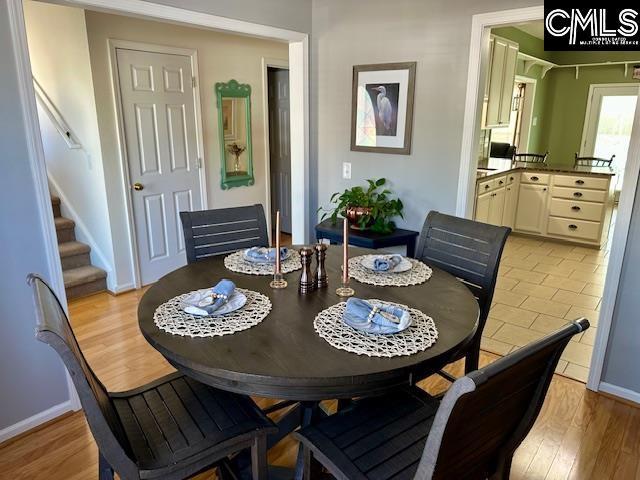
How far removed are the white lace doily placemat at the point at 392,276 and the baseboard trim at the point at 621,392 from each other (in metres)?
1.32

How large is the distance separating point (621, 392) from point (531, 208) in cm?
327

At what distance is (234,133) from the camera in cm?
452

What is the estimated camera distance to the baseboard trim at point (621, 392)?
7.75 feet

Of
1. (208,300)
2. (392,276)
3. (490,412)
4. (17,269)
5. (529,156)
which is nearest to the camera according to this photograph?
(490,412)

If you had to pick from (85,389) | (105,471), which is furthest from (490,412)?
(105,471)

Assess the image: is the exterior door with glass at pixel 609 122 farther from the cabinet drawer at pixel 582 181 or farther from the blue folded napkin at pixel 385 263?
the blue folded napkin at pixel 385 263

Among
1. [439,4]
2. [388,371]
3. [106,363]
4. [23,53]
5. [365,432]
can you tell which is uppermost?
[439,4]

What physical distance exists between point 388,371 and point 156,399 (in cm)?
82

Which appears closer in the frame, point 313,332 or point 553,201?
point 313,332

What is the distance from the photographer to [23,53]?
193 centimetres

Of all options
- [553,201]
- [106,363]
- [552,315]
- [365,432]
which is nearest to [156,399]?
[365,432]

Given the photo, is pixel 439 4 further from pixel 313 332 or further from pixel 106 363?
pixel 106 363

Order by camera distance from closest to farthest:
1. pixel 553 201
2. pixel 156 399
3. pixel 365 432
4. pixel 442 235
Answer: pixel 365 432 < pixel 156 399 < pixel 442 235 < pixel 553 201

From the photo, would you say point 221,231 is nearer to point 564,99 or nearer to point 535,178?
point 535,178
